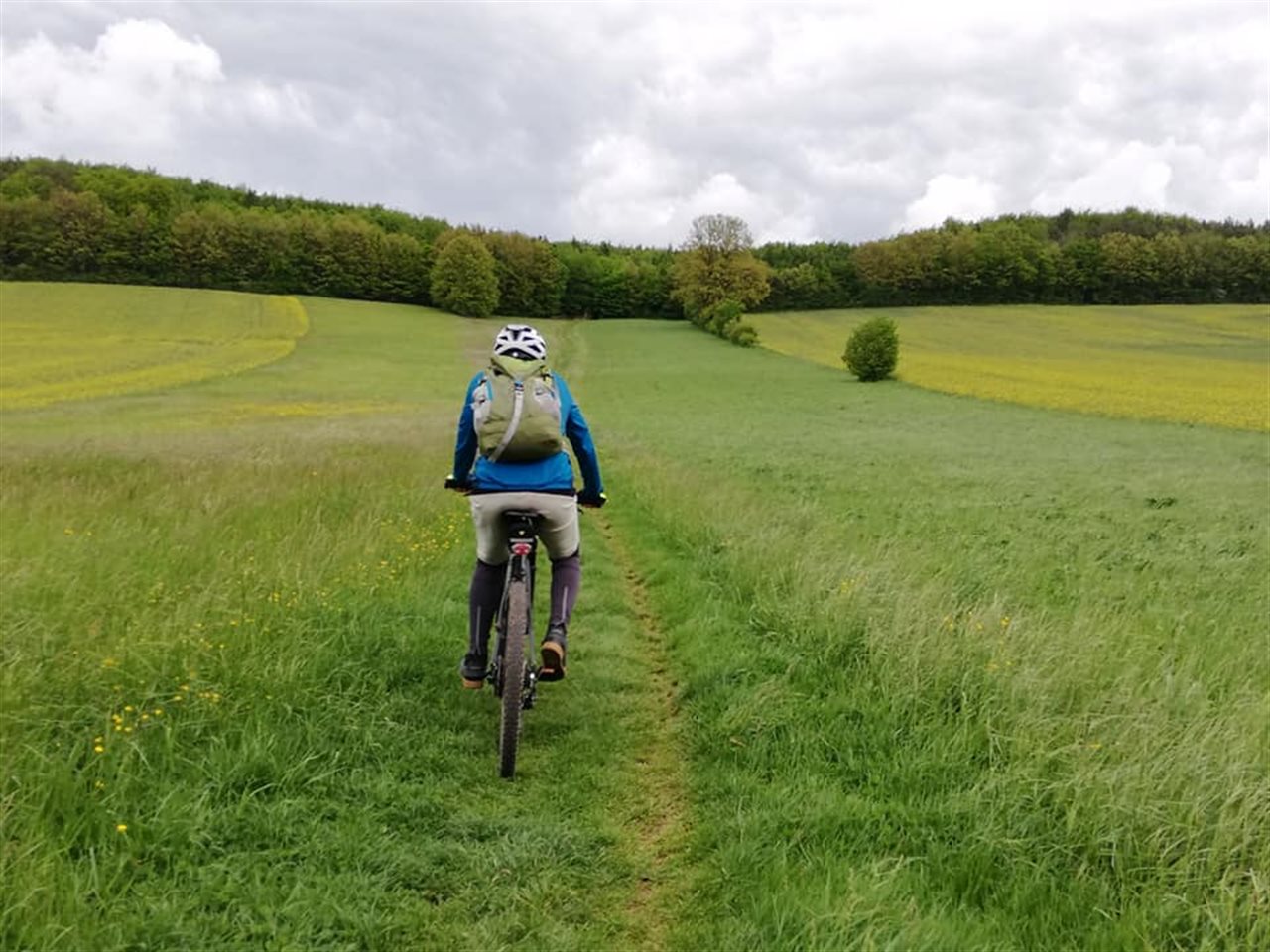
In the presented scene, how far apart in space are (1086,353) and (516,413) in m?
67.8

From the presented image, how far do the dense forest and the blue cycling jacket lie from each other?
84432mm

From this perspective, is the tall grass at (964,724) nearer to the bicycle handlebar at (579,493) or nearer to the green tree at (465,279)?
the bicycle handlebar at (579,493)

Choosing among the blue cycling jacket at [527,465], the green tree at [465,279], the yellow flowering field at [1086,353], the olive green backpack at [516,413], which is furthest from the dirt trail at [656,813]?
the green tree at [465,279]

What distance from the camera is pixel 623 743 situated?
482 centimetres

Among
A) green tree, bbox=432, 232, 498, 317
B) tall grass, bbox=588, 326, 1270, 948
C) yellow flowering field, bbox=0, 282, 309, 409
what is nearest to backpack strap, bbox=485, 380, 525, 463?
tall grass, bbox=588, 326, 1270, 948

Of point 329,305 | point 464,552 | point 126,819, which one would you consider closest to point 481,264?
point 329,305

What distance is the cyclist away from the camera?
464cm

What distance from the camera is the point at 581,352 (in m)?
62.2

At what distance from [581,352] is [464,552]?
54.7 m

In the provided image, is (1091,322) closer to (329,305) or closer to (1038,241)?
(1038,241)

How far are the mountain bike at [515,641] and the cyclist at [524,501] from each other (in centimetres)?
8

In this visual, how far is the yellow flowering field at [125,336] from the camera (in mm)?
36188

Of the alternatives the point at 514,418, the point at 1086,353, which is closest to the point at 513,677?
the point at 514,418

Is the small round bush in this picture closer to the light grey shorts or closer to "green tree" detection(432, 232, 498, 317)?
the light grey shorts
